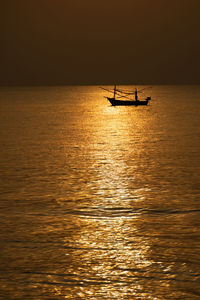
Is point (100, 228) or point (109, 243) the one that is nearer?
point (109, 243)

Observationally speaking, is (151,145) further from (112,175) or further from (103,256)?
(103,256)

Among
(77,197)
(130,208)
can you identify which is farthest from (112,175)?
(130,208)

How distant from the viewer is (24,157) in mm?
29078

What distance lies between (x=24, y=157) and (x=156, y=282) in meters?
19.7

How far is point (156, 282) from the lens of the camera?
33.3ft

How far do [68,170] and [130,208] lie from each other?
822 centimetres

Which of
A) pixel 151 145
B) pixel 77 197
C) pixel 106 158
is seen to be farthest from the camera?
pixel 151 145

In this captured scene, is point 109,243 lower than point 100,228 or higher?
lower

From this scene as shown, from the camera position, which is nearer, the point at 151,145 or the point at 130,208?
the point at 130,208

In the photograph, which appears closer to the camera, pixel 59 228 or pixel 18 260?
pixel 18 260

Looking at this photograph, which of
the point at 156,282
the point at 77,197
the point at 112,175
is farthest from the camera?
the point at 112,175

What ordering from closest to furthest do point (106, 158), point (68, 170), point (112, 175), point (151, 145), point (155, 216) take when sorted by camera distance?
point (155, 216), point (112, 175), point (68, 170), point (106, 158), point (151, 145)

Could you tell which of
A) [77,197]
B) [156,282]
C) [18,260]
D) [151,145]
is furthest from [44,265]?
[151,145]

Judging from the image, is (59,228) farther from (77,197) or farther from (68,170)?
(68,170)
